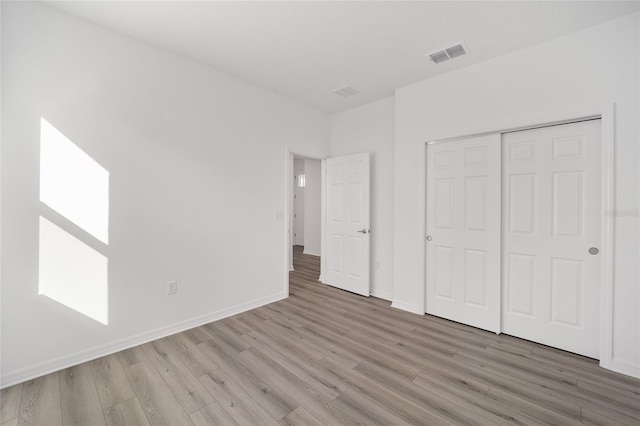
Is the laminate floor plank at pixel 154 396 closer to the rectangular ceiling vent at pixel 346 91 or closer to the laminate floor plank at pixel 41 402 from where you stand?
the laminate floor plank at pixel 41 402

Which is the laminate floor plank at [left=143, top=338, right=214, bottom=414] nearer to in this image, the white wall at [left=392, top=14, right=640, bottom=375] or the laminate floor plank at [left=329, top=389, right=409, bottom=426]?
the laminate floor plank at [left=329, top=389, right=409, bottom=426]

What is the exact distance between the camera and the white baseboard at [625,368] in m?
2.11

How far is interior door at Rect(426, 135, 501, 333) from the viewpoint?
288cm

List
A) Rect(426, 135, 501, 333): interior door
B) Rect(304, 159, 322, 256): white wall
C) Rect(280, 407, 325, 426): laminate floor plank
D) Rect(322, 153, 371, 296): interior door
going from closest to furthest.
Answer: Rect(280, 407, 325, 426): laminate floor plank → Rect(426, 135, 501, 333): interior door → Rect(322, 153, 371, 296): interior door → Rect(304, 159, 322, 256): white wall

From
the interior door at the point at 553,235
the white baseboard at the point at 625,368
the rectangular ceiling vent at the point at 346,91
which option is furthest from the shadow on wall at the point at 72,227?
the white baseboard at the point at 625,368

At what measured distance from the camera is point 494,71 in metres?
2.80

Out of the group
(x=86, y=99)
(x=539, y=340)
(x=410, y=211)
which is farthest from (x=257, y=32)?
(x=539, y=340)

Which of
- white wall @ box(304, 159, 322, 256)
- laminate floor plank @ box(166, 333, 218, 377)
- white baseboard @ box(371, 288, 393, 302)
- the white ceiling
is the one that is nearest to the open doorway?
white wall @ box(304, 159, 322, 256)

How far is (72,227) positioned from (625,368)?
4.71 metres

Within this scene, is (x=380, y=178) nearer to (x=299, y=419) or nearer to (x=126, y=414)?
(x=299, y=419)

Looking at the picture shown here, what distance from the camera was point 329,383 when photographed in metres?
2.02

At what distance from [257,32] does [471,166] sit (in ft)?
8.66

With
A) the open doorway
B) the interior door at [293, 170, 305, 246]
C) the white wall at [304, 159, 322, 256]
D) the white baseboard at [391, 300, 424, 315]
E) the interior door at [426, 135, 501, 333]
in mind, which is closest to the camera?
the interior door at [426, 135, 501, 333]

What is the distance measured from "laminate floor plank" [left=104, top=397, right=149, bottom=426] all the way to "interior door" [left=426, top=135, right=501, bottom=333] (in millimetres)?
3006
